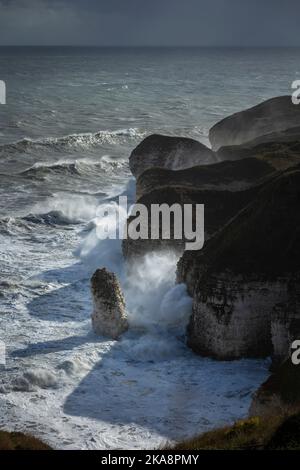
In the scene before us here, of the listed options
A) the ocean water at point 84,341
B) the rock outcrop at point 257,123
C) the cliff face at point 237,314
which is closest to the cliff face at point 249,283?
the cliff face at point 237,314

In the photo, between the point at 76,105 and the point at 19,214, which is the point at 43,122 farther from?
the point at 19,214

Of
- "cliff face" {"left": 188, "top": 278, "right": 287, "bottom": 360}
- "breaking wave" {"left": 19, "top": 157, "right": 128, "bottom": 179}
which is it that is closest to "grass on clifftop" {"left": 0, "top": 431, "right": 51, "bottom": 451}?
"cliff face" {"left": 188, "top": 278, "right": 287, "bottom": 360}

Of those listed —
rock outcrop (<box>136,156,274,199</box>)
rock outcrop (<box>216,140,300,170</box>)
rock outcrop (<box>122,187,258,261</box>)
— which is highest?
rock outcrop (<box>216,140,300,170</box>)

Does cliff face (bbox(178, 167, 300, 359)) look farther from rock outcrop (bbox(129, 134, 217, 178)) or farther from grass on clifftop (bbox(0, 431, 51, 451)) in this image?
rock outcrop (bbox(129, 134, 217, 178))

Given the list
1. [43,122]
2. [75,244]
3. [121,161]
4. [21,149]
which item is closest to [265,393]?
[75,244]

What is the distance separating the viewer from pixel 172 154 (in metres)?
54.7

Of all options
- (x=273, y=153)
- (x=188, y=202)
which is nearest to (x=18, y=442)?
(x=188, y=202)

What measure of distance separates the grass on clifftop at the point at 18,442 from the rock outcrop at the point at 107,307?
1040 cm

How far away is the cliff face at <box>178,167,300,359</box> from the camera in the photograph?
2927 centimetres

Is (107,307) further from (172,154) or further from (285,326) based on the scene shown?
(172,154)

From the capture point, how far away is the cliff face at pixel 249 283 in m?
29.3

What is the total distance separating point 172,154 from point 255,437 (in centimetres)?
3626

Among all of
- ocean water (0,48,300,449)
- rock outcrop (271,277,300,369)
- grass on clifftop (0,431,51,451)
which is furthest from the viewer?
rock outcrop (271,277,300,369)

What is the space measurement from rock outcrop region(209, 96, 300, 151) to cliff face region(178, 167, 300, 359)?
35328 millimetres
